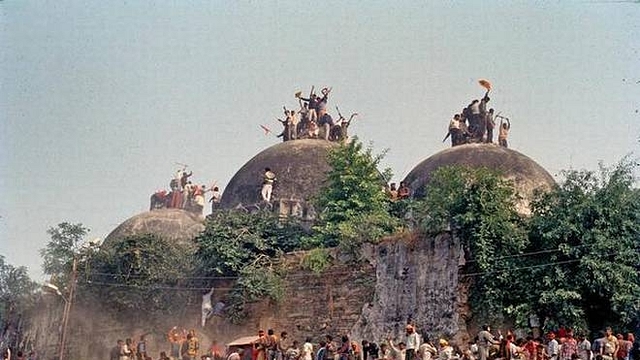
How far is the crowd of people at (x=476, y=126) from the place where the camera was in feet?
93.5

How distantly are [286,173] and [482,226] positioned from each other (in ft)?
35.7

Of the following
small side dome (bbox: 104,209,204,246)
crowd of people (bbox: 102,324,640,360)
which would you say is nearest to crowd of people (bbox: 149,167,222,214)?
small side dome (bbox: 104,209,204,246)

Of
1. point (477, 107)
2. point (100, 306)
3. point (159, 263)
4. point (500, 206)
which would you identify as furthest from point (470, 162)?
point (100, 306)

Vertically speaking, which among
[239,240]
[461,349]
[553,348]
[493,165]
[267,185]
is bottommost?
[553,348]

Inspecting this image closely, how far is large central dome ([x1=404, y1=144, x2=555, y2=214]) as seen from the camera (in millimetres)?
25453

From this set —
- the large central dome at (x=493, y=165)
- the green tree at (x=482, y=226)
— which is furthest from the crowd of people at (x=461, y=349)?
the large central dome at (x=493, y=165)

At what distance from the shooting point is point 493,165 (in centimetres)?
2570

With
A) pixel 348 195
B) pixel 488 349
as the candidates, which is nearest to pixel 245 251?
pixel 348 195

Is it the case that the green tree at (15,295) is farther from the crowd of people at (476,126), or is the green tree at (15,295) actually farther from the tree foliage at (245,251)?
the crowd of people at (476,126)

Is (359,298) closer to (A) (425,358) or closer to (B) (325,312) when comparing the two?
(B) (325,312)

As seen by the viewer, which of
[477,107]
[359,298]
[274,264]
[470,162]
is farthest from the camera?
[477,107]

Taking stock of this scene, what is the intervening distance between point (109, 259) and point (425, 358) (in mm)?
11284

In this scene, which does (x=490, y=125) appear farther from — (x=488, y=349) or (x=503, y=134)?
(x=488, y=349)

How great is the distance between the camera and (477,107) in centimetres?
2877
